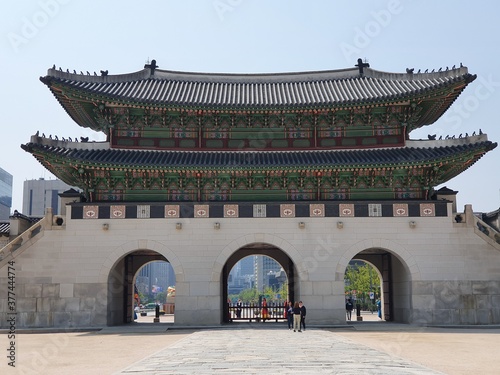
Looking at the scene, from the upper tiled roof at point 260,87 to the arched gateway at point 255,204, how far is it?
0.17m

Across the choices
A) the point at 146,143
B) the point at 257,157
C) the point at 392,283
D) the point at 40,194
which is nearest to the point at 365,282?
the point at 392,283

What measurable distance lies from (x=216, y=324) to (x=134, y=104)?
11.9 meters

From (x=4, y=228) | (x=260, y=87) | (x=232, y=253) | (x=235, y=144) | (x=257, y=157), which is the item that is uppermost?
(x=260, y=87)

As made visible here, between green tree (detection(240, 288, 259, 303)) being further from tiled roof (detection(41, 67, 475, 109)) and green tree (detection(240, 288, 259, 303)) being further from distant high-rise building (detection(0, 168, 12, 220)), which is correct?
tiled roof (detection(41, 67, 475, 109))

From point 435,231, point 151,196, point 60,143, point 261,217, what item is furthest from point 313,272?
point 60,143

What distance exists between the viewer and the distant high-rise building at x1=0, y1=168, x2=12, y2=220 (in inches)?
5305

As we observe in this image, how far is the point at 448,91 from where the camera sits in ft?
93.9

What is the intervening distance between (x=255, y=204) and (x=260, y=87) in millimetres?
9054

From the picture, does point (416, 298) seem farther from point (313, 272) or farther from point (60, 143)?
point (60, 143)

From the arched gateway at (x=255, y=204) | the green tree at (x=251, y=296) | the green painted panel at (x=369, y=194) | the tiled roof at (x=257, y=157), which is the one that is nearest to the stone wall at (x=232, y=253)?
the arched gateway at (x=255, y=204)

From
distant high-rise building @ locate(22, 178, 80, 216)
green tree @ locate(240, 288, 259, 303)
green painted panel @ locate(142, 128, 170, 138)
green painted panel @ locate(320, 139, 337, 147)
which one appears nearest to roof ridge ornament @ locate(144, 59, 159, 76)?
green painted panel @ locate(142, 128, 170, 138)

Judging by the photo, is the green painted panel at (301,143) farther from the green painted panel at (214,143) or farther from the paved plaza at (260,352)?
the paved plaza at (260,352)

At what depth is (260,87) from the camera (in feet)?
113

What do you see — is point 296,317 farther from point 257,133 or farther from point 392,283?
point 257,133
